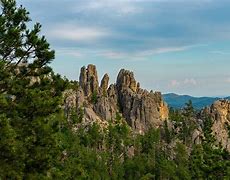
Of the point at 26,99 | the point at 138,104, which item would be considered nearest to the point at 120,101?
the point at 138,104

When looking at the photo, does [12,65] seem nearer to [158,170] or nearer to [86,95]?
[158,170]

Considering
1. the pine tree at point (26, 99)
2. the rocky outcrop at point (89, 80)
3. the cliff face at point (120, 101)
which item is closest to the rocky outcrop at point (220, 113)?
the cliff face at point (120, 101)

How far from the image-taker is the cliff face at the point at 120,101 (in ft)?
432

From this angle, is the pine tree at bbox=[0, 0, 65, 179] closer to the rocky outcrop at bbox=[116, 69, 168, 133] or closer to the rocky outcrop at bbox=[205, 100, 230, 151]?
the rocky outcrop at bbox=[116, 69, 168, 133]

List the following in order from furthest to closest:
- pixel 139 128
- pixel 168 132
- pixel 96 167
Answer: pixel 139 128 → pixel 168 132 → pixel 96 167

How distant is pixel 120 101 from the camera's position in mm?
142000

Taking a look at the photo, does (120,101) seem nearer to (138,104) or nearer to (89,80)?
(138,104)

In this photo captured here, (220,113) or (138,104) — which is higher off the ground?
(138,104)

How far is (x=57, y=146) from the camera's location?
2373 cm

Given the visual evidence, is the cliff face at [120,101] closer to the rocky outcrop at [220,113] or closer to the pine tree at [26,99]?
the rocky outcrop at [220,113]

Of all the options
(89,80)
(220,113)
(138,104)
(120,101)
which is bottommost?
(220,113)

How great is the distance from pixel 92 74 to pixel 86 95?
10646 millimetres

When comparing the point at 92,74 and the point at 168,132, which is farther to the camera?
the point at 92,74

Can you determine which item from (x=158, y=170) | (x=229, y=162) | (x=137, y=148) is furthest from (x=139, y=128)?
(x=229, y=162)
